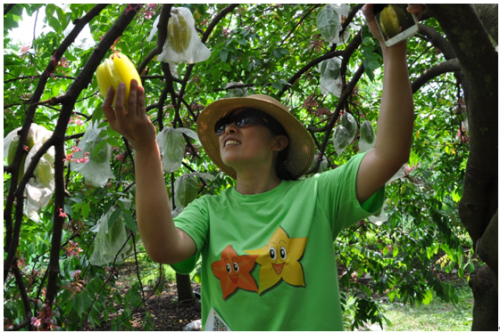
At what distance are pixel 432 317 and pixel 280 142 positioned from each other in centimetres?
481

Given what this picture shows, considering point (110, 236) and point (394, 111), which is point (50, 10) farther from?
point (394, 111)

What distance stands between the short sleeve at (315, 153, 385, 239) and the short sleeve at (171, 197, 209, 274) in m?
0.34

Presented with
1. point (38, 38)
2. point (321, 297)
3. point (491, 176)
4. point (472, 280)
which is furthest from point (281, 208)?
point (38, 38)

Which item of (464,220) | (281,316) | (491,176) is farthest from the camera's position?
(464,220)

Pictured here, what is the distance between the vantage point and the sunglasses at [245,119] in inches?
55.2

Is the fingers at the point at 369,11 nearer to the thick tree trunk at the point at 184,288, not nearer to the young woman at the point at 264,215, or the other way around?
the young woman at the point at 264,215

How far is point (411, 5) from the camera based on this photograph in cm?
96

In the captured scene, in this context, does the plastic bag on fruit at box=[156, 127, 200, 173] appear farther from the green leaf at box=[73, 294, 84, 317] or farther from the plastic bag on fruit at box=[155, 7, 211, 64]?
the green leaf at box=[73, 294, 84, 317]

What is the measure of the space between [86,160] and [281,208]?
0.63 m

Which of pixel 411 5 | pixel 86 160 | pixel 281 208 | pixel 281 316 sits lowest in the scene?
pixel 281 316

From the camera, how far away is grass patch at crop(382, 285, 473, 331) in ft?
16.6

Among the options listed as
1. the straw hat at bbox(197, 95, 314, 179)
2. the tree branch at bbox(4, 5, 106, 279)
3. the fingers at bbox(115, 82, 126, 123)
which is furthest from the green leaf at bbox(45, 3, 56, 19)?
the fingers at bbox(115, 82, 126, 123)

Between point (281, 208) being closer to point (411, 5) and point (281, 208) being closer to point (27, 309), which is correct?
point (411, 5)

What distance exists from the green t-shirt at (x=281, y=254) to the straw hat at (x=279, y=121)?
0.22 metres
